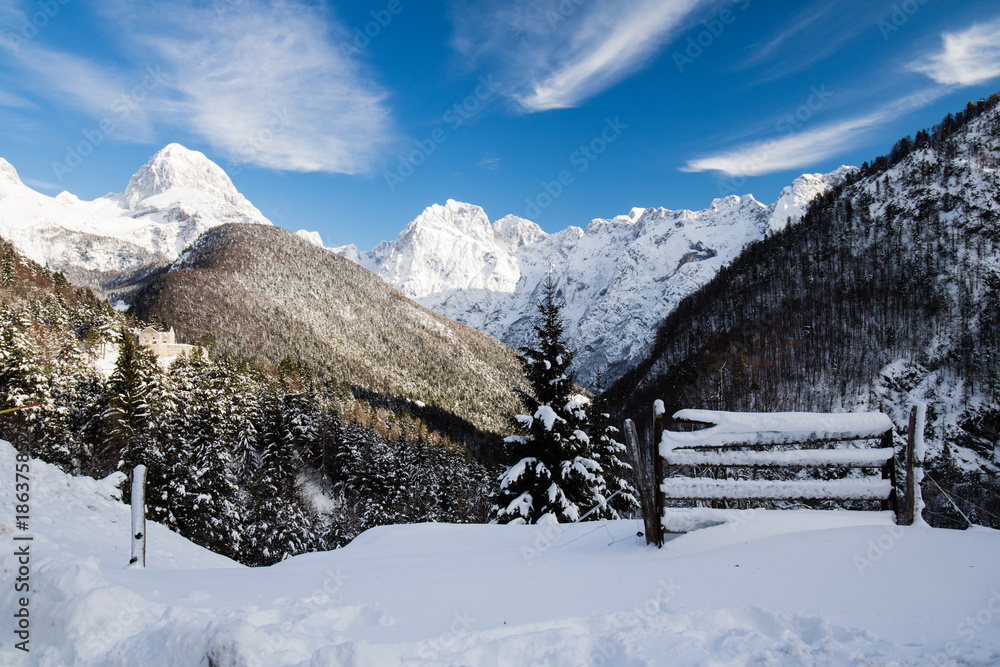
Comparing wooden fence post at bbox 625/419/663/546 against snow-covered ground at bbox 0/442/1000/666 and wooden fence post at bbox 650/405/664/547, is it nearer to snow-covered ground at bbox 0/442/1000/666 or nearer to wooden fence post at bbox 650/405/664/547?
wooden fence post at bbox 650/405/664/547

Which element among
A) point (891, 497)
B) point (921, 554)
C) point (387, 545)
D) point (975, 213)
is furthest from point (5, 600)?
point (975, 213)

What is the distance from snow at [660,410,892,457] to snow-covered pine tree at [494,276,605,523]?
23.7 ft

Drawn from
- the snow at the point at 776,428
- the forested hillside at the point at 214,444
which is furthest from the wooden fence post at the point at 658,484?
the forested hillside at the point at 214,444

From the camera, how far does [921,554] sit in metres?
4.82

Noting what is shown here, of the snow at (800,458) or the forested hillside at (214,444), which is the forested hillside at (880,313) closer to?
the forested hillside at (214,444)

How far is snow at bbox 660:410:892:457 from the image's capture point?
609cm

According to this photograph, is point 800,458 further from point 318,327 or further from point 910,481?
point 318,327

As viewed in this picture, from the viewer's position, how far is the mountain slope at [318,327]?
125m

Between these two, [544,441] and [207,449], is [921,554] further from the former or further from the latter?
[207,449]

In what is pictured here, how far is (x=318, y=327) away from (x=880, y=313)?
14806 centimetres

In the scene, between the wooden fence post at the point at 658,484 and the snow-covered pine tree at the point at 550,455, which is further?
the snow-covered pine tree at the point at 550,455

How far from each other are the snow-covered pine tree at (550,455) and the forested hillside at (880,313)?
69355 millimetres

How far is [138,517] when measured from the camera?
7160 mm

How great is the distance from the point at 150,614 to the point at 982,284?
400 feet
